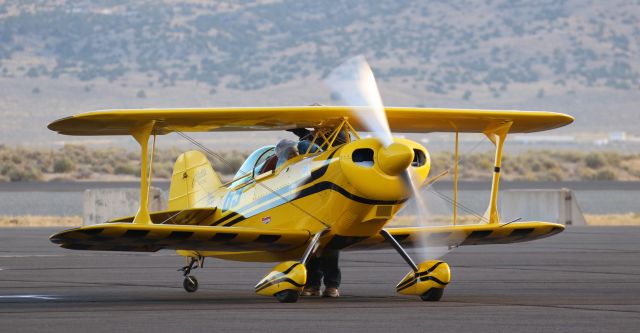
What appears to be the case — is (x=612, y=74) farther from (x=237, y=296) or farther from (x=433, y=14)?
(x=237, y=296)

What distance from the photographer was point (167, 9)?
159750mm

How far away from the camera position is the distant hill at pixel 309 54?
127 metres

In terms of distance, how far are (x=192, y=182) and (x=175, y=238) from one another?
11.5ft

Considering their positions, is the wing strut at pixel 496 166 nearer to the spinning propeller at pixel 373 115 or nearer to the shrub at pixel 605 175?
the spinning propeller at pixel 373 115

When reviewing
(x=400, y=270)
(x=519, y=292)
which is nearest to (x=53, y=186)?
(x=400, y=270)

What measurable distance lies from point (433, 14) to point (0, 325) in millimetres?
147672

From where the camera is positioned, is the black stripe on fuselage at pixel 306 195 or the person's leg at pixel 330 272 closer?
the black stripe on fuselage at pixel 306 195

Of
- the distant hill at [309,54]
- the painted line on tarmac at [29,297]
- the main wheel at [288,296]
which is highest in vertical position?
the distant hill at [309,54]

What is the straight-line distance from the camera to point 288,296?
14.1 metres

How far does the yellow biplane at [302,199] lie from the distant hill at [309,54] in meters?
101

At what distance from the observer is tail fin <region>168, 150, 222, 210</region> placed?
17.6 metres

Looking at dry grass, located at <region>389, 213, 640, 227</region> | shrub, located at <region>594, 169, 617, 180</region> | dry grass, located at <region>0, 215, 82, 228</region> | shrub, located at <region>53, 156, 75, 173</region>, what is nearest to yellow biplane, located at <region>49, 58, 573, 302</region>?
dry grass, located at <region>389, 213, 640, 227</region>

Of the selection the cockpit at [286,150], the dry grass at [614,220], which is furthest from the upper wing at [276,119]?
the dry grass at [614,220]

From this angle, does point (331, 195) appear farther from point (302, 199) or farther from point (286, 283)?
point (286, 283)
